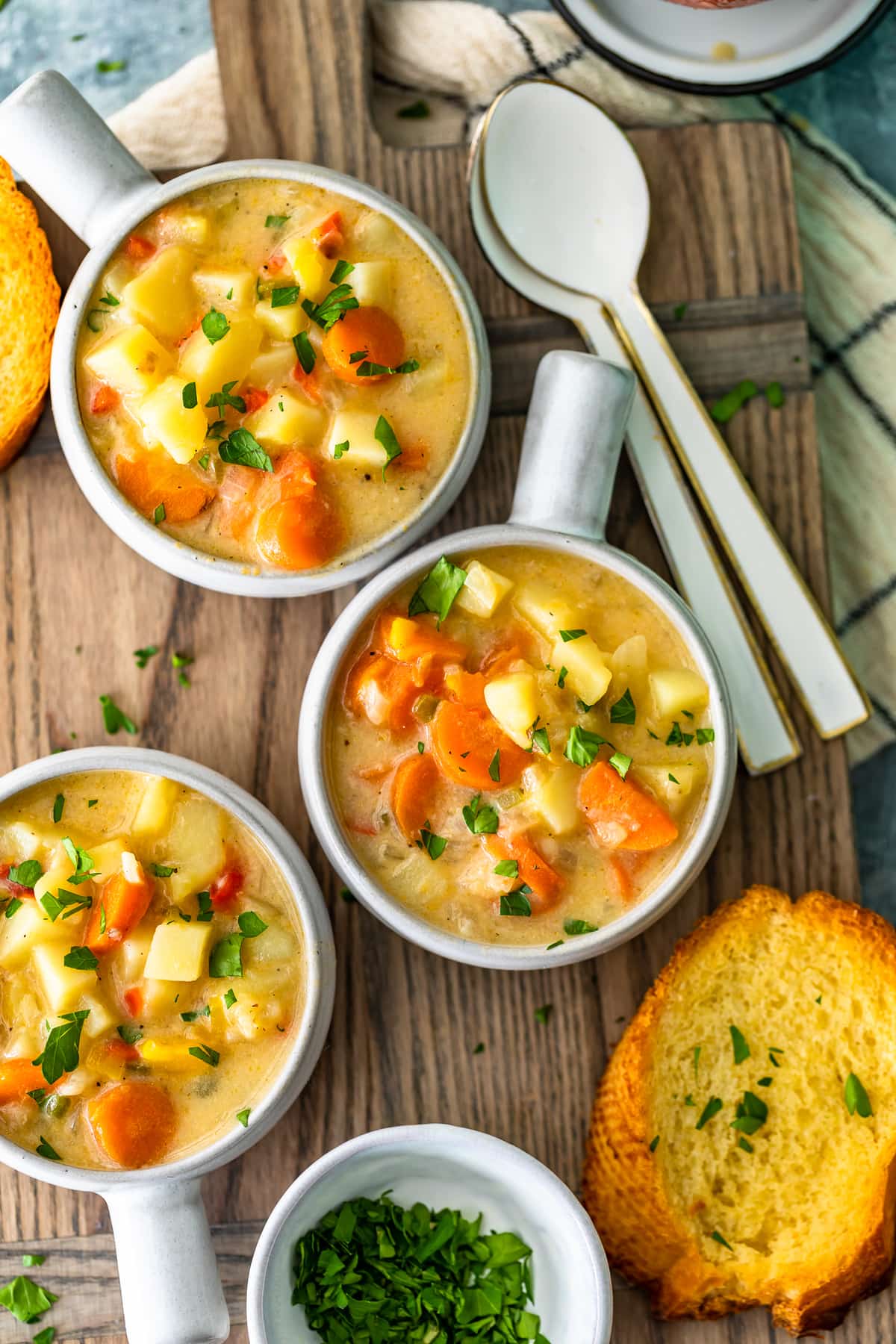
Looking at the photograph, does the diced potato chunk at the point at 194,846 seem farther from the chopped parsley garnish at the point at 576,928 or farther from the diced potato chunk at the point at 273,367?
the diced potato chunk at the point at 273,367

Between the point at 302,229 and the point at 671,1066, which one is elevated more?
the point at 302,229

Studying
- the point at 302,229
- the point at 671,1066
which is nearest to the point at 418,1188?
the point at 671,1066

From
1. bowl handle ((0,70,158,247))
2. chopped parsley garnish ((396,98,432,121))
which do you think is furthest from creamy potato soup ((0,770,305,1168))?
chopped parsley garnish ((396,98,432,121))

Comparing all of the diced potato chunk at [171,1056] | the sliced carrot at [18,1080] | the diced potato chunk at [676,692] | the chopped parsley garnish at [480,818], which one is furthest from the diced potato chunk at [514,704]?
the sliced carrot at [18,1080]

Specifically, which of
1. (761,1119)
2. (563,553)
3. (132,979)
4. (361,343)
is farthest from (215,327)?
(761,1119)

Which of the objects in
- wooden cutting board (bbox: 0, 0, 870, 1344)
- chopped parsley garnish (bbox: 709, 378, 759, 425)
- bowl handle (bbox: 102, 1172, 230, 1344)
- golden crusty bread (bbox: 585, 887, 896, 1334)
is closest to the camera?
bowl handle (bbox: 102, 1172, 230, 1344)

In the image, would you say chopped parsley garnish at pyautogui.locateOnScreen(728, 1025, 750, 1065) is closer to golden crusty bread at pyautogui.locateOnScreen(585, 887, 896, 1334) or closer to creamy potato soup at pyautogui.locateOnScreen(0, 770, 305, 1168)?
golden crusty bread at pyautogui.locateOnScreen(585, 887, 896, 1334)

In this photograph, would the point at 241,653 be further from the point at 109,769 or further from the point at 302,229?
the point at 302,229
